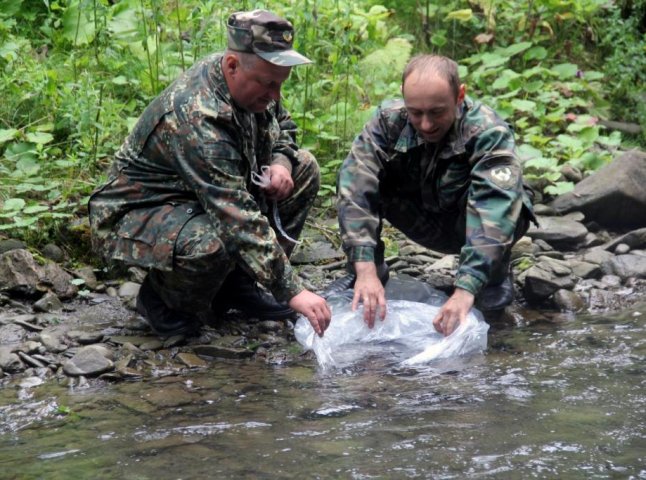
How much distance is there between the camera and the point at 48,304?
4.79 metres

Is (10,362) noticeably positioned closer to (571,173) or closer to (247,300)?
(247,300)

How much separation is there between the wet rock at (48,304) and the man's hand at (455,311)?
196cm

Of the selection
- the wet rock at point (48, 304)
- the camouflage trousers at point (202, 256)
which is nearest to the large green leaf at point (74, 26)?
the wet rock at point (48, 304)

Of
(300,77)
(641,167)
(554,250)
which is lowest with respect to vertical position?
(554,250)

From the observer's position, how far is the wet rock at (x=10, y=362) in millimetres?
4059

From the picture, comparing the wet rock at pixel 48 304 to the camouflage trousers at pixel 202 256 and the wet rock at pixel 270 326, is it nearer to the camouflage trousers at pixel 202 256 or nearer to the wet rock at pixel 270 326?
the camouflage trousers at pixel 202 256

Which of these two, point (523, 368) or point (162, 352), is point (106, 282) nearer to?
point (162, 352)

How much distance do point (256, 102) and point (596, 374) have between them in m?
1.77

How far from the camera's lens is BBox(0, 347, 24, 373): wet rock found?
406 centimetres

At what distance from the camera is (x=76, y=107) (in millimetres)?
5871

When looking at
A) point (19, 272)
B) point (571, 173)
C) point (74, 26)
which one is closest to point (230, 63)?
point (19, 272)

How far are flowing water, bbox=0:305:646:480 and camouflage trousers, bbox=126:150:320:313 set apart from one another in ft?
1.12

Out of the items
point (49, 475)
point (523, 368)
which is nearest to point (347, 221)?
point (523, 368)

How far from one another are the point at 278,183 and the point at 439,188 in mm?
A: 741
